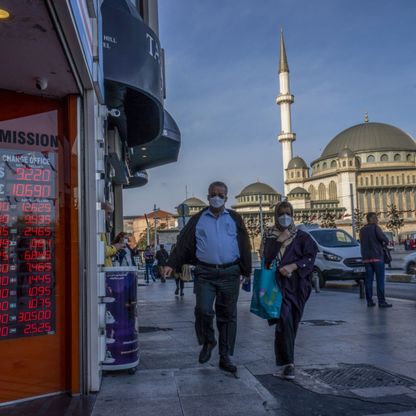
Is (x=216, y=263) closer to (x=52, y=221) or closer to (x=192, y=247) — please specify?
(x=192, y=247)

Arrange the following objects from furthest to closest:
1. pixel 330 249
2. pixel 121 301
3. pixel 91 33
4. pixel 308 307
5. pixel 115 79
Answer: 1. pixel 330 249
2. pixel 308 307
3. pixel 115 79
4. pixel 121 301
5. pixel 91 33

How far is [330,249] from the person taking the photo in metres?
15.8

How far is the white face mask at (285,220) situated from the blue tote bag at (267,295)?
378mm

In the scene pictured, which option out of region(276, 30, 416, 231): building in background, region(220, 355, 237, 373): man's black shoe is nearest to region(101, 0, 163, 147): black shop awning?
region(220, 355, 237, 373): man's black shoe

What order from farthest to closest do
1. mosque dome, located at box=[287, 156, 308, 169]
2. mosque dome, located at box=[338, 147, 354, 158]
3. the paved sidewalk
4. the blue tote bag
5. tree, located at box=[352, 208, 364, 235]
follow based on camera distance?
mosque dome, located at box=[287, 156, 308, 169] < mosque dome, located at box=[338, 147, 354, 158] < tree, located at box=[352, 208, 364, 235] < the blue tote bag < the paved sidewalk

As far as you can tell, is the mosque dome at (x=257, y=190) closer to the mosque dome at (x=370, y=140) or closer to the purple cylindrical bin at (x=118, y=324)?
the mosque dome at (x=370, y=140)

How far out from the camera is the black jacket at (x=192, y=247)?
5.57m

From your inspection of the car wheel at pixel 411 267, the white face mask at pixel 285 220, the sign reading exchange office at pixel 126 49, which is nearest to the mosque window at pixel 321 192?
the car wheel at pixel 411 267

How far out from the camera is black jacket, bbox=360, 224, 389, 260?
10711 millimetres

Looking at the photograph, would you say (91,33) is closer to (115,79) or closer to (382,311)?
(115,79)

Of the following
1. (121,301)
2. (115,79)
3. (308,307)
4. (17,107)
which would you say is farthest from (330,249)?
(17,107)

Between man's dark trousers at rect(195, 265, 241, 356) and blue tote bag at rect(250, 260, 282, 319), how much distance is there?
0.26m

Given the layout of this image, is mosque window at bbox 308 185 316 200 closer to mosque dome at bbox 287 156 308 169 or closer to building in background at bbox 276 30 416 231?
building in background at bbox 276 30 416 231

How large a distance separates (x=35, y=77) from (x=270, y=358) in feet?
12.1
